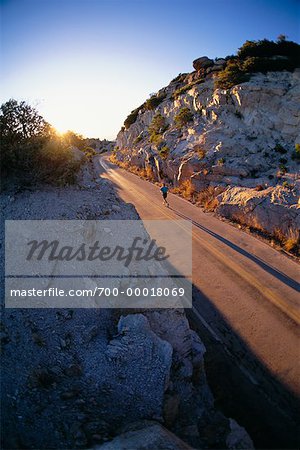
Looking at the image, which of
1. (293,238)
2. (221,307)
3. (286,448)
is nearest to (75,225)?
(221,307)

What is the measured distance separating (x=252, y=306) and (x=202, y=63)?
40.7m

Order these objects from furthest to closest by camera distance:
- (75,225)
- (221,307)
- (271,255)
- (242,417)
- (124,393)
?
(271,255), (221,307), (75,225), (242,417), (124,393)

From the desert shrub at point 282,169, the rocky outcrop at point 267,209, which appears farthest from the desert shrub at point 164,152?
the desert shrub at point 282,169

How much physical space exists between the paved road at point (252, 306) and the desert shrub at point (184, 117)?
19.9m

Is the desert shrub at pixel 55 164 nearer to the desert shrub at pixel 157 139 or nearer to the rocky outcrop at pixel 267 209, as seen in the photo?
the rocky outcrop at pixel 267 209

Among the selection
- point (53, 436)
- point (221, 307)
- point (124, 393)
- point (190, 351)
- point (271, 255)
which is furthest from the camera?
point (271, 255)

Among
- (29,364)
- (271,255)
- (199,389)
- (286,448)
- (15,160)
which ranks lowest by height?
(286,448)

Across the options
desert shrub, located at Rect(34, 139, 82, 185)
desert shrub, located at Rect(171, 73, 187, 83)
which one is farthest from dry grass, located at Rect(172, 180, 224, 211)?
desert shrub, located at Rect(171, 73, 187, 83)

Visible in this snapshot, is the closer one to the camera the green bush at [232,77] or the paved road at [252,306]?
the paved road at [252,306]

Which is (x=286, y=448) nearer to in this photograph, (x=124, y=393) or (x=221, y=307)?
(x=124, y=393)

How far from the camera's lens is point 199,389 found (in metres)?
7.20

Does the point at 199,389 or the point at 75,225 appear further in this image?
the point at 75,225

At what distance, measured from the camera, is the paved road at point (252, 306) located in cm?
793

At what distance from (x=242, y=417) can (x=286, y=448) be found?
1025 mm
